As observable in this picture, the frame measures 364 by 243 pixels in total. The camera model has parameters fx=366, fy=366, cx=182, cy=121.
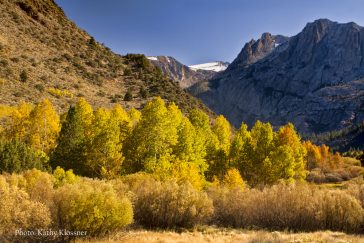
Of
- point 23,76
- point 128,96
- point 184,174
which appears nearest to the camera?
point 184,174

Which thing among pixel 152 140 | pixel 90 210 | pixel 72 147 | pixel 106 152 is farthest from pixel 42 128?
pixel 90 210

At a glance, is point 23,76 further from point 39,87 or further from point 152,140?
point 152,140

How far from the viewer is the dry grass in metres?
22.8

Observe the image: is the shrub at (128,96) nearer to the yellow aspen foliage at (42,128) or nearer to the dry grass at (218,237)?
the yellow aspen foliage at (42,128)

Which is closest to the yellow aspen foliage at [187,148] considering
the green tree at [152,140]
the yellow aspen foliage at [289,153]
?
the green tree at [152,140]

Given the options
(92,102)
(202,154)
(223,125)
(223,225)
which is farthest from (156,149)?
(92,102)

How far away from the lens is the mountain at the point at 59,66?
6406cm

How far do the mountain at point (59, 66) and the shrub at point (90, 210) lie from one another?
39681 mm

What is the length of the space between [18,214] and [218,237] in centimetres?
1302

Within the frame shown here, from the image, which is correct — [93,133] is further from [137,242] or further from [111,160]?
[137,242]

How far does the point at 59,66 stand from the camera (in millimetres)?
76062

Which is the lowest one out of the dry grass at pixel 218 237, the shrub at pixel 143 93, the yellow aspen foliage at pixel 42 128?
the dry grass at pixel 218 237

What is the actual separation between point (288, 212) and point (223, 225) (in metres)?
5.39

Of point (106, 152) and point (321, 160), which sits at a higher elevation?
point (106, 152)
